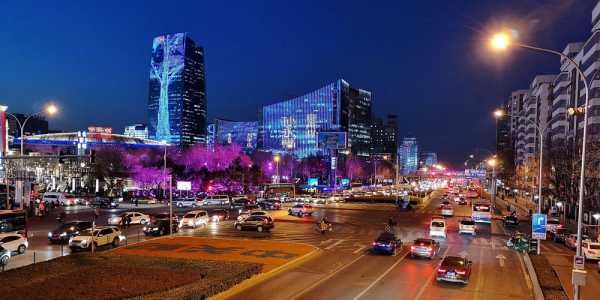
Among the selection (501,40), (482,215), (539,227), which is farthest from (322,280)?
(482,215)

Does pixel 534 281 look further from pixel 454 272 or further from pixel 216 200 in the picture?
pixel 216 200

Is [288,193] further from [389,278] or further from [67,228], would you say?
[389,278]

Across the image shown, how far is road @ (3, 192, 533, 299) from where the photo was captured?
73.5ft

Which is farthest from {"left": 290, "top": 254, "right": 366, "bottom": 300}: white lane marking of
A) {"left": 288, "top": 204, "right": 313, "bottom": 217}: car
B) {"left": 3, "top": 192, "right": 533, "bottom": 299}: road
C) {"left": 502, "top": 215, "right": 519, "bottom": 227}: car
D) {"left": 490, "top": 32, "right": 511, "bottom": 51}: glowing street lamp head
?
{"left": 502, "top": 215, "right": 519, "bottom": 227}: car

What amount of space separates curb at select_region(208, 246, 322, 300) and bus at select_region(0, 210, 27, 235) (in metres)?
19.3

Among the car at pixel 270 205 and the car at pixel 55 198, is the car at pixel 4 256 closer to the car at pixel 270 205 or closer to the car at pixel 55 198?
the car at pixel 270 205

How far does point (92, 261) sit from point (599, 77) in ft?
224

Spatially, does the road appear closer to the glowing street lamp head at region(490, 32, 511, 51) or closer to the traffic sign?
the traffic sign

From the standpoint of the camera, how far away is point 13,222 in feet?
113

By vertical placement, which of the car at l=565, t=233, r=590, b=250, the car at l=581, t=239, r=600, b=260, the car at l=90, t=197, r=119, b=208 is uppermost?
the car at l=581, t=239, r=600, b=260

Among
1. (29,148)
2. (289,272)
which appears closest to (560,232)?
(289,272)

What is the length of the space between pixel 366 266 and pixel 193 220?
77.3 feet

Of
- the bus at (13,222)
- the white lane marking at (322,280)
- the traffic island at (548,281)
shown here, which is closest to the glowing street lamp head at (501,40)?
the traffic island at (548,281)

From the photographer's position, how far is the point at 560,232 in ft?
147
